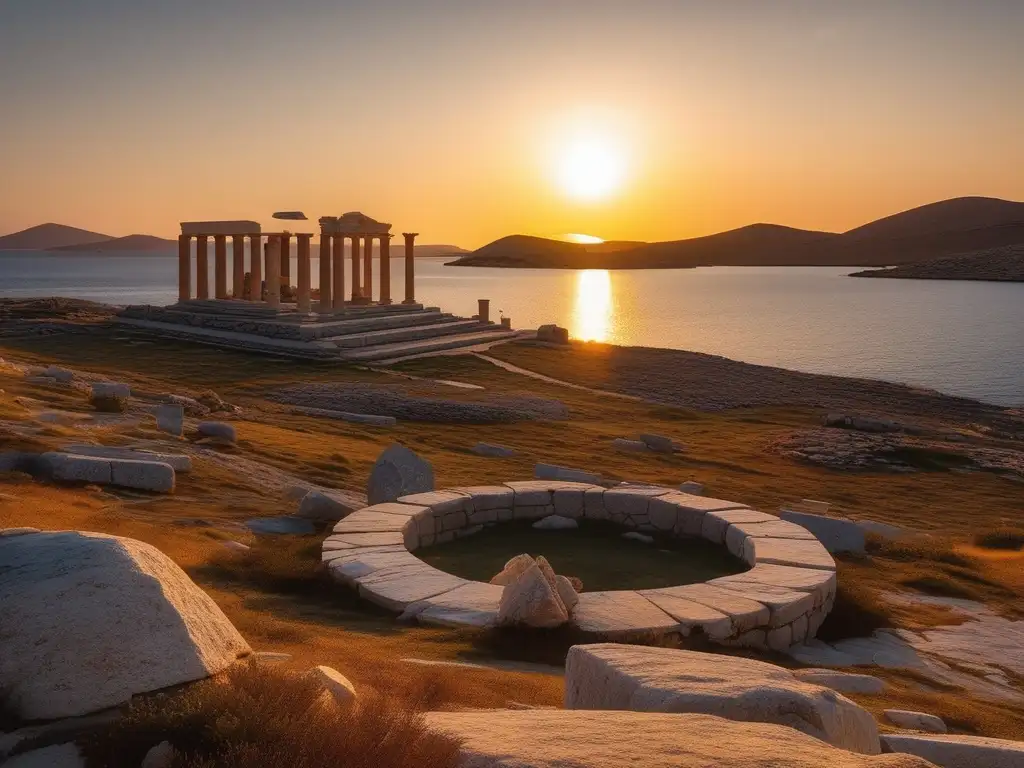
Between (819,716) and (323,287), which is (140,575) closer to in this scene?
(819,716)

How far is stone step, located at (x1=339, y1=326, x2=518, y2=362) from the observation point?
28438 millimetres

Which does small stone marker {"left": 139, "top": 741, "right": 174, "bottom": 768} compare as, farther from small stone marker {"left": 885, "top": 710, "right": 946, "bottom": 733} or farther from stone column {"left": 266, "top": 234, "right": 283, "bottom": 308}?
stone column {"left": 266, "top": 234, "right": 283, "bottom": 308}

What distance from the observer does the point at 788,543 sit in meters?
8.60

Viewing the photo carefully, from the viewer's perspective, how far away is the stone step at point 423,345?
1120 inches

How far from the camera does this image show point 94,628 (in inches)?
143

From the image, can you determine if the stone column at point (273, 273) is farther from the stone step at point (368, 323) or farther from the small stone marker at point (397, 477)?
the small stone marker at point (397, 477)

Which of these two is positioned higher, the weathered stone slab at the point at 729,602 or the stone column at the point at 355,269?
the stone column at the point at 355,269

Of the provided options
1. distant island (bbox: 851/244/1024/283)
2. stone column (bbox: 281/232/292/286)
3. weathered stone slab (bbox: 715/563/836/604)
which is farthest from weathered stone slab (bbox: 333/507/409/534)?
distant island (bbox: 851/244/1024/283)

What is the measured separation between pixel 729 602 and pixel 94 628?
15.6 ft

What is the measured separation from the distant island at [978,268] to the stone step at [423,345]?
4197 inches

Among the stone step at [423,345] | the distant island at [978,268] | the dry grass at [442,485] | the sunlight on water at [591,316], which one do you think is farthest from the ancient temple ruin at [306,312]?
the distant island at [978,268]

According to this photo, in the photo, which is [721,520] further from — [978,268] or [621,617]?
[978,268]

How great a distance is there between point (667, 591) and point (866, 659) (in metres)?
1.56

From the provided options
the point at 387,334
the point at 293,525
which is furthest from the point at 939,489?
the point at 387,334
